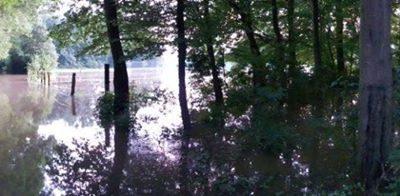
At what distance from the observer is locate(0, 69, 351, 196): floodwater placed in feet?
25.3

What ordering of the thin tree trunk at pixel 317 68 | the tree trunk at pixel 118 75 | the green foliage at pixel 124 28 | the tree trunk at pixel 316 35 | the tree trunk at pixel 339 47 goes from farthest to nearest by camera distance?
the tree trunk at pixel 339 47, the tree trunk at pixel 316 35, the thin tree trunk at pixel 317 68, the tree trunk at pixel 118 75, the green foliage at pixel 124 28

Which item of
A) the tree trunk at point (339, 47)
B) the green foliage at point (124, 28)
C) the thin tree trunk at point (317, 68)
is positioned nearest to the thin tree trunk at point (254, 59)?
the thin tree trunk at point (317, 68)

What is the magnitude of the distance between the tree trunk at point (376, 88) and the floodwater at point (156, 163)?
629 millimetres

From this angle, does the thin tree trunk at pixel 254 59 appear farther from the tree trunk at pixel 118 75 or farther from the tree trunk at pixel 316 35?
the tree trunk at pixel 118 75

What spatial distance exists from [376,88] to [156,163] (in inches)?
165

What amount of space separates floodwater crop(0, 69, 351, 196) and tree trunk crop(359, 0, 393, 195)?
629 mm

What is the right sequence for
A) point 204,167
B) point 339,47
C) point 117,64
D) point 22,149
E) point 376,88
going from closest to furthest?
point 376,88 → point 204,167 → point 22,149 → point 117,64 → point 339,47

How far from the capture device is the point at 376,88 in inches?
271

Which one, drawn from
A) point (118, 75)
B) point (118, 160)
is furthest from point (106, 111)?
point (118, 160)

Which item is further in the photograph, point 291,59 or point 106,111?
point 291,59

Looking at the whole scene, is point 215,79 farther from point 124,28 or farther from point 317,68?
point 317,68

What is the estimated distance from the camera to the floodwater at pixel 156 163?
25.3 ft

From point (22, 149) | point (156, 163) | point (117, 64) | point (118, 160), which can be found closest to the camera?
point (156, 163)

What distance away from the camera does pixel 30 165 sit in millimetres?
9719
